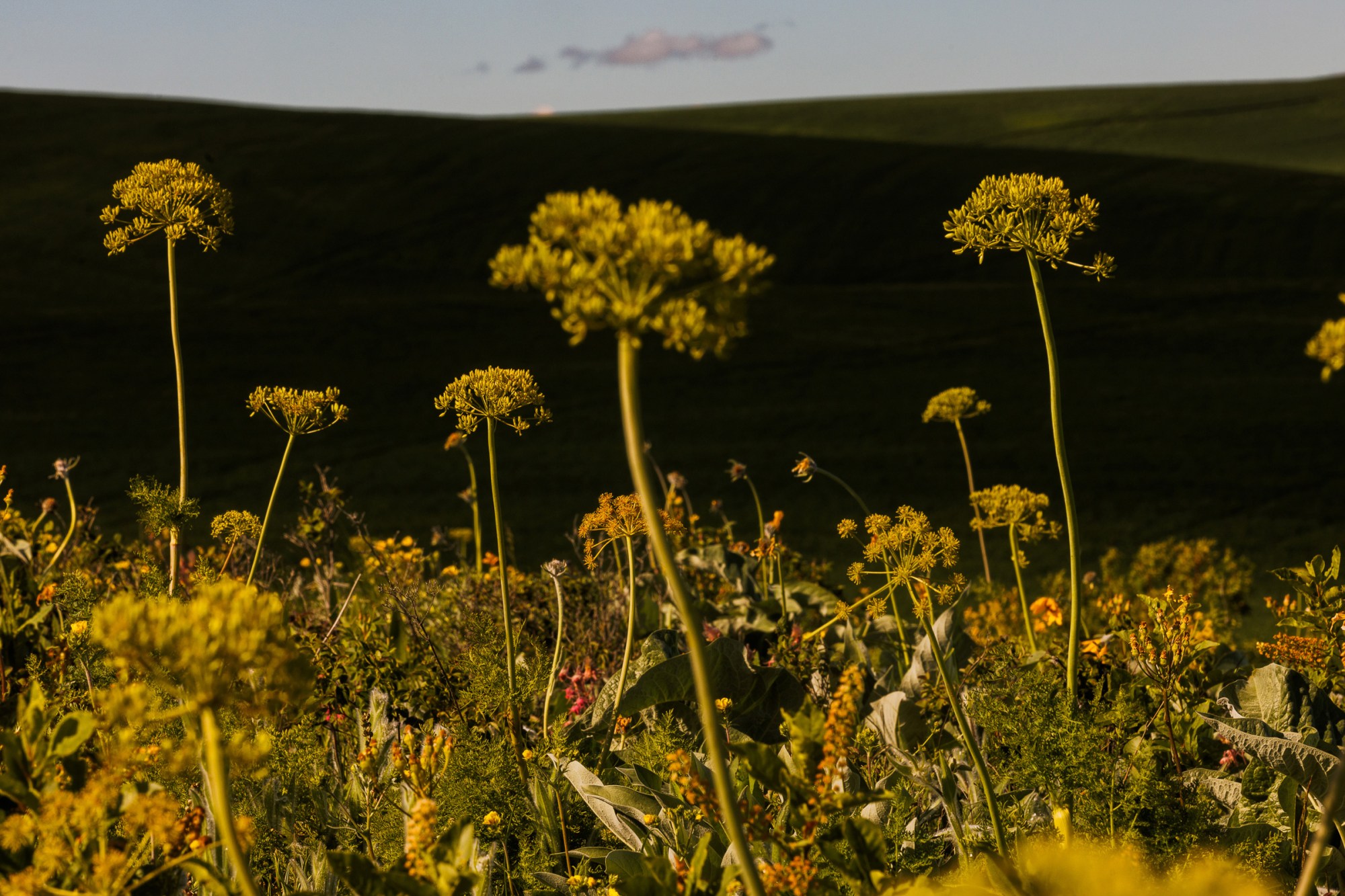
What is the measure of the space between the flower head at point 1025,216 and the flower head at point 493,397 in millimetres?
973

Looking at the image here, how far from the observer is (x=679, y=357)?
22.4 metres

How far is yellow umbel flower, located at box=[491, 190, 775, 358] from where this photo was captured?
1.00 metres

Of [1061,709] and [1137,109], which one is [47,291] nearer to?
[1061,709]

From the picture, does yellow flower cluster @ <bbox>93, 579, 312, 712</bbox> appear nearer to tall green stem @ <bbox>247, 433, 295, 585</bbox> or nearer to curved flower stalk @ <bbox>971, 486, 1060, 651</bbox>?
tall green stem @ <bbox>247, 433, 295, 585</bbox>

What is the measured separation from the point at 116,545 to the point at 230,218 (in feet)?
10.4

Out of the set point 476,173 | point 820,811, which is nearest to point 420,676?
point 820,811

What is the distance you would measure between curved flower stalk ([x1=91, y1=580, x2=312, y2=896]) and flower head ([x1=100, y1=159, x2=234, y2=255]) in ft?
5.80

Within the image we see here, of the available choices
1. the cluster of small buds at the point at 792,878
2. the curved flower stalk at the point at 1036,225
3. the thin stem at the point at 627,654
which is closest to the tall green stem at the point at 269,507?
the thin stem at the point at 627,654

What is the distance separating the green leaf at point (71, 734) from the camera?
122 centimetres

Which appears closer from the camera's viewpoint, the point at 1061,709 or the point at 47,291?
the point at 1061,709

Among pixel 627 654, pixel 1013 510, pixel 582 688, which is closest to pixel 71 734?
pixel 627 654

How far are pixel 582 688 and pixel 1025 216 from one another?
210 cm

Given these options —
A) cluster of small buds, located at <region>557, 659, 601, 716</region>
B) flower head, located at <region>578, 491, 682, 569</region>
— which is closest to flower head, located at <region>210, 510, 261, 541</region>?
flower head, located at <region>578, 491, 682, 569</region>

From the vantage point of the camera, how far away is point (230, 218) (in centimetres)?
292
